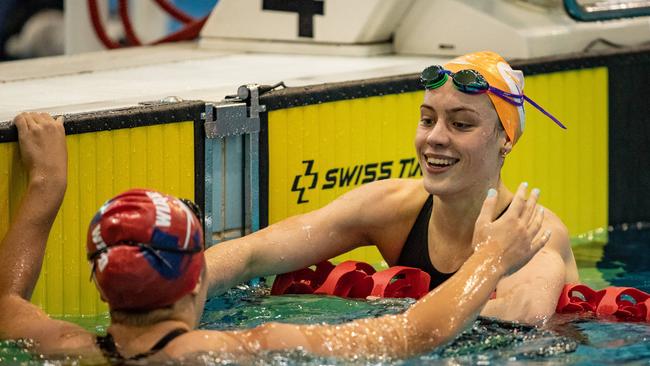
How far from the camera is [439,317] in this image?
3588mm

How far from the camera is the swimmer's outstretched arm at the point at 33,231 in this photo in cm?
368

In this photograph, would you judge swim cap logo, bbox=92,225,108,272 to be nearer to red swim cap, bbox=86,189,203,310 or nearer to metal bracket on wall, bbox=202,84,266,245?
red swim cap, bbox=86,189,203,310

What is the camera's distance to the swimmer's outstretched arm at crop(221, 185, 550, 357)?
139 inches

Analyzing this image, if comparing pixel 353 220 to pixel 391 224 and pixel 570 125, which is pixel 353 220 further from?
pixel 570 125

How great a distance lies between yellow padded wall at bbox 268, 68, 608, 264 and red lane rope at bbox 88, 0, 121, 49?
3009 mm

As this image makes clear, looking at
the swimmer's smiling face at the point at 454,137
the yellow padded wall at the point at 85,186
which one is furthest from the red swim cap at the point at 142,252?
the swimmer's smiling face at the point at 454,137

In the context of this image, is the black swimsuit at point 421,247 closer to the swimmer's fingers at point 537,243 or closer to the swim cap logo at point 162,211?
the swimmer's fingers at point 537,243

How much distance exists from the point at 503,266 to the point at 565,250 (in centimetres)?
98

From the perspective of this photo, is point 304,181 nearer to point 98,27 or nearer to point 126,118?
point 126,118

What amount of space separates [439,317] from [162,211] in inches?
29.9

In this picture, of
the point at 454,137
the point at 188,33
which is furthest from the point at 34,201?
the point at 188,33

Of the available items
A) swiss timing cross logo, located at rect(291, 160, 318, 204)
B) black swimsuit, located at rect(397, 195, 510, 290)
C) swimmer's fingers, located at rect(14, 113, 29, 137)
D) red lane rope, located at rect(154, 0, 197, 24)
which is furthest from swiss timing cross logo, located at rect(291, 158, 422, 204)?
red lane rope, located at rect(154, 0, 197, 24)

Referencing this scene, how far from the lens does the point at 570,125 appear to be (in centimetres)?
638

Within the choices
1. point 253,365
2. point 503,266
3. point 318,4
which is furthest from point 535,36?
point 253,365
